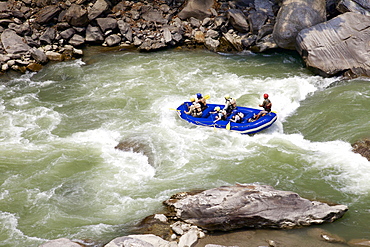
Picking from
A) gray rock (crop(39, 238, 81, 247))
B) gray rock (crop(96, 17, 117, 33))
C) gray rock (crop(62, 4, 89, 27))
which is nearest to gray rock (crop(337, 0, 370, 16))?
gray rock (crop(96, 17, 117, 33))

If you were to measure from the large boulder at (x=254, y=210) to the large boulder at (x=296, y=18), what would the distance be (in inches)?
405

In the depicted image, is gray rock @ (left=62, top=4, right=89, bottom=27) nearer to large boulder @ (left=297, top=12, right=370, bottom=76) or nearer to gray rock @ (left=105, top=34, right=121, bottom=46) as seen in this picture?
gray rock @ (left=105, top=34, right=121, bottom=46)

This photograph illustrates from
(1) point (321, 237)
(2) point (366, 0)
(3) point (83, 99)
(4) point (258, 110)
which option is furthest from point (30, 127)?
(2) point (366, 0)

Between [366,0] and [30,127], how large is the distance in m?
14.8

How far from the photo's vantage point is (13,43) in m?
18.8

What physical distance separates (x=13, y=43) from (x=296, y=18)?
13212 millimetres

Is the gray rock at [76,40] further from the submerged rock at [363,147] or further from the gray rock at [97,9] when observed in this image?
the submerged rock at [363,147]

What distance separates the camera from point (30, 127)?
13789 mm

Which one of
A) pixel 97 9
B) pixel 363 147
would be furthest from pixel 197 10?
pixel 363 147

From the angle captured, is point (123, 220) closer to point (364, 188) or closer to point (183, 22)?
point (364, 188)

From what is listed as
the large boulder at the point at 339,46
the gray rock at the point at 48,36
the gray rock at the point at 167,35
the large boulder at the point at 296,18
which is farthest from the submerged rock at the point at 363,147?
the gray rock at the point at 48,36

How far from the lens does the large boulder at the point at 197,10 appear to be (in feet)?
67.9

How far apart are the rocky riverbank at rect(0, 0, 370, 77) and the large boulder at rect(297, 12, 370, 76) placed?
39 mm

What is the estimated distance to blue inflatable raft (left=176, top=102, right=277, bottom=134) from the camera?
1262cm
